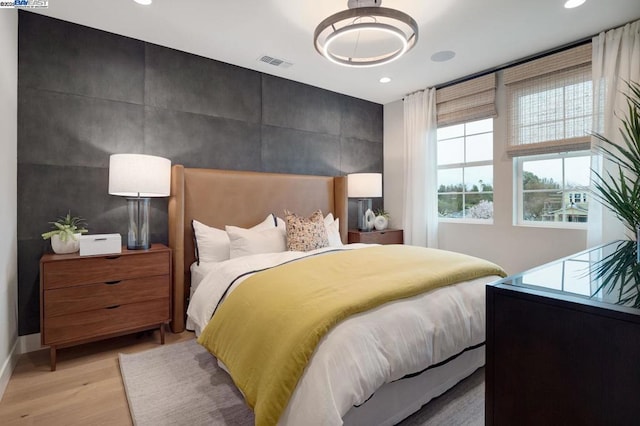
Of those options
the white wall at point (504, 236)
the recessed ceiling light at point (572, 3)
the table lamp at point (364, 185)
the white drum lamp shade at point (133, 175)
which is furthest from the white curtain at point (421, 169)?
the white drum lamp shade at point (133, 175)

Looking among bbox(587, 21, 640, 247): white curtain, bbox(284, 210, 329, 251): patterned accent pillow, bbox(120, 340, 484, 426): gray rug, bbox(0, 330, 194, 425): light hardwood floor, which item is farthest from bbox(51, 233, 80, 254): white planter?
bbox(587, 21, 640, 247): white curtain

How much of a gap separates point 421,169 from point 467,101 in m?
0.97

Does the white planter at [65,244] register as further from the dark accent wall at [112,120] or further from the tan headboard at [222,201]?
the tan headboard at [222,201]

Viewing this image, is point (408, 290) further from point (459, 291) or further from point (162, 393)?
point (162, 393)

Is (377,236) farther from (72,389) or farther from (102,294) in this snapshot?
(72,389)

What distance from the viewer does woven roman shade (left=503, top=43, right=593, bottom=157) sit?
2928mm

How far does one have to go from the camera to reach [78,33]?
2.63 meters

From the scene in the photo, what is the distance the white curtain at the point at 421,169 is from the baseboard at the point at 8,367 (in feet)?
13.2

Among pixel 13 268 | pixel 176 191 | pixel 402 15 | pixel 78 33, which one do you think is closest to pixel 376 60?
pixel 402 15

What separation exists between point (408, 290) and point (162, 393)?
1606 millimetres

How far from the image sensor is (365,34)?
273 centimetres

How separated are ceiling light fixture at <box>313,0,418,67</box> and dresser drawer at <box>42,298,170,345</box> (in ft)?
7.96

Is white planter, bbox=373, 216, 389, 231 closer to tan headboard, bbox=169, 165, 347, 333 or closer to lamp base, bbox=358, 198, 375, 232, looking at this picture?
lamp base, bbox=358, 198, 375, 232

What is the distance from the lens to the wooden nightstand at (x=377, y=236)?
13.2ft
